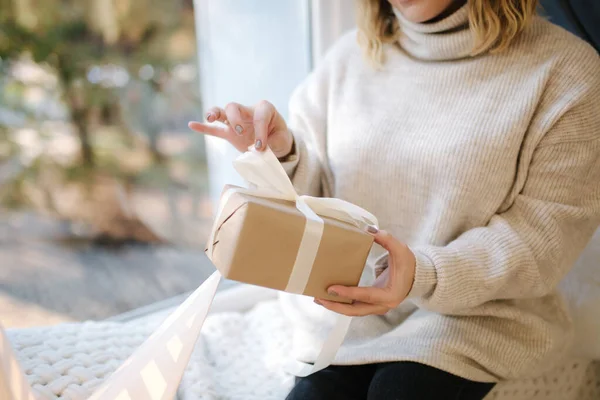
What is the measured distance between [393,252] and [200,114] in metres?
0.67

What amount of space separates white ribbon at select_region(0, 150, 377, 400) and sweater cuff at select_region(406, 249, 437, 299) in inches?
3.7

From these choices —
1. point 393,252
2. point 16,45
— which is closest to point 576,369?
point 393,252

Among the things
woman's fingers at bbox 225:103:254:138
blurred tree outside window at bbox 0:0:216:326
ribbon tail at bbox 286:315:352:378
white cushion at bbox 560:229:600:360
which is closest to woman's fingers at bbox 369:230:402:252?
ribbon tail at bbox 286:315:352:378

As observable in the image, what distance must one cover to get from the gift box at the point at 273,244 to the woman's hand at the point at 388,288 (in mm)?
49

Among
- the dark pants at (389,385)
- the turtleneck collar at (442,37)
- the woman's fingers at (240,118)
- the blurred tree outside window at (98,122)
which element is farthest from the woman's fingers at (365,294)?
the blurred tree outside window at (98,122)

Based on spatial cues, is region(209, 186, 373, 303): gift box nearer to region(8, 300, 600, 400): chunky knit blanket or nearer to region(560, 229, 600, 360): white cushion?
region(8, 300, 600, 400): chunky knit blanket

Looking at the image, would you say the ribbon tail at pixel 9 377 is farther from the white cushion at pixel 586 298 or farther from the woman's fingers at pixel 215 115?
the white cushion at pixel 586 298

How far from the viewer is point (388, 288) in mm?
678

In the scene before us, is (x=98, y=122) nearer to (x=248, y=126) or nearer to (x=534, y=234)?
(x=248, y=126)

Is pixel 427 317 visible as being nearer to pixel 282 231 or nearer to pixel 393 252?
pixel 393 252

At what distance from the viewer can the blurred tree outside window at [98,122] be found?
0.98 meters

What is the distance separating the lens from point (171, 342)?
62 cm

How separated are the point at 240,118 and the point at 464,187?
33 centimetres

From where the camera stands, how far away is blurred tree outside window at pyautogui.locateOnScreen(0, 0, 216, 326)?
98cm
